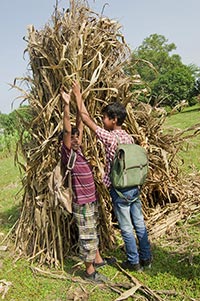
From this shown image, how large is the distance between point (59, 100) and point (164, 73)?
4389cm

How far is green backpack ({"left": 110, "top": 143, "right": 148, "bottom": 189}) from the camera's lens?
314 centimetres

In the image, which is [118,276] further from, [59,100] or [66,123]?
[59,100]

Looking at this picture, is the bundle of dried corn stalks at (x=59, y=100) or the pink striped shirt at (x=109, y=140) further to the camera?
the bundle of dried corn stalks at (x=59, y=100)

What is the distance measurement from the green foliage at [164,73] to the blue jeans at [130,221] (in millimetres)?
1436

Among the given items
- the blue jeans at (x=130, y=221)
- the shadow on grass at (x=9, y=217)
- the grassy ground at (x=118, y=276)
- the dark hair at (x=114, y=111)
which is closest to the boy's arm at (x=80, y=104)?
the dark hair at (x=114, y=111)

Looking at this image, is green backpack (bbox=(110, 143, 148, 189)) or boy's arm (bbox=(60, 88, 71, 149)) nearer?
boy's arm (bbox=(60, 88, 71, 149))

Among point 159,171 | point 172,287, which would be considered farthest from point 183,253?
point 159,171

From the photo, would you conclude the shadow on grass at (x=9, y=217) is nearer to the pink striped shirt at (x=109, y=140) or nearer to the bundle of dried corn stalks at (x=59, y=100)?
the bundle of dried corn stalks at (x=59, y=100)

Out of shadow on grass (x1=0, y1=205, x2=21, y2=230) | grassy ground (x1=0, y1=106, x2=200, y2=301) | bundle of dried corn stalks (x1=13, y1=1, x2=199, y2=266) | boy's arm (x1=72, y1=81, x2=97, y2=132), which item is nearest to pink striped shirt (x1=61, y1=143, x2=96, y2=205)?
boy's arm (x1=72, y1=81, x2=97, y2=132)

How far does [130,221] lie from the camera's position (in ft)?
10.9

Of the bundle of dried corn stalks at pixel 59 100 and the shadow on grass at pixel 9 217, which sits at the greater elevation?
the bundle of dried corn stalks at pixel 59 100

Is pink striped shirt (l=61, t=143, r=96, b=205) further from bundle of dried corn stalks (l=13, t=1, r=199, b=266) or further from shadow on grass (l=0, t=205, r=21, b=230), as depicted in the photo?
shadow on grass (l=0, t=205, r=21, b=230)

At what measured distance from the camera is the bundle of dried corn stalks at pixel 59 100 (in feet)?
11.8

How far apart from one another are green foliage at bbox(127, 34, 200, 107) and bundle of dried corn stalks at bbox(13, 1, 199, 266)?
1.46ft
